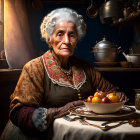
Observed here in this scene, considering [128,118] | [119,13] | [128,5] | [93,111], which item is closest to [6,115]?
[93,111]

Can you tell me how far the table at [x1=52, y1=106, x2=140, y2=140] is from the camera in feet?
4.33

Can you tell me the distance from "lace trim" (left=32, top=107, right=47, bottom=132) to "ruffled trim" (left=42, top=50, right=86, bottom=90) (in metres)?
0.45

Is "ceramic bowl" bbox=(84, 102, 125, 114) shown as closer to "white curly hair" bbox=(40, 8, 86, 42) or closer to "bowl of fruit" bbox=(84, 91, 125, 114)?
"bowl of fruit" bbox=(84, 91, 125, 114)

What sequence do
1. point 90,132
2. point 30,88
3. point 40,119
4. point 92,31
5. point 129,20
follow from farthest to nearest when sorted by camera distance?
point 92,31, point 129,20, point 30,88, point 40,119, point 90,132

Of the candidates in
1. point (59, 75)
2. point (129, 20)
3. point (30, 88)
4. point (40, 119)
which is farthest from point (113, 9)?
Result: point (40, 119)

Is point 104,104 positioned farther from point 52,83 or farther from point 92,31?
point 92,31

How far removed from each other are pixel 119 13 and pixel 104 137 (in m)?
2.42

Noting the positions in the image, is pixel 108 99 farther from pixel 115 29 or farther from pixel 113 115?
pixel 115 29

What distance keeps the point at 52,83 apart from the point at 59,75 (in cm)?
13

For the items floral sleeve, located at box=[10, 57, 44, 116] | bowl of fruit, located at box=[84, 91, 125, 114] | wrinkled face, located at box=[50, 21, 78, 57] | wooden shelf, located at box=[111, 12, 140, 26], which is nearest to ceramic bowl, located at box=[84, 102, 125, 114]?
bowl of fruit, located at box=[84, 91, 125, 114]

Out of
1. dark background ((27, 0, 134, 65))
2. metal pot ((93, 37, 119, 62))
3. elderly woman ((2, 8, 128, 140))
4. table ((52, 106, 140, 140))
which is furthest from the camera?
dark background ((27, 0, 134, 65))

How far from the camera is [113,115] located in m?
1.51

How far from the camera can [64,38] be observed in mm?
2205

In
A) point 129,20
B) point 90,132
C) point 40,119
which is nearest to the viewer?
point 90,132
